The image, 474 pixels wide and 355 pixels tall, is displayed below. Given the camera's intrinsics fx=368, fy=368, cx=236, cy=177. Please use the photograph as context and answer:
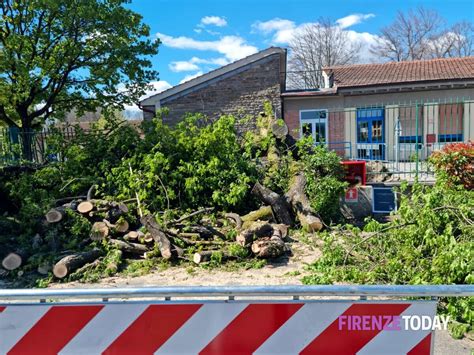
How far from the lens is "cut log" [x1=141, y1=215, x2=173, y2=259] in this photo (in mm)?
5793

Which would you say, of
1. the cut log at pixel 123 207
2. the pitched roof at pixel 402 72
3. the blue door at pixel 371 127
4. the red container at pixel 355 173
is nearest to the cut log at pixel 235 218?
the cut log at pixel 123 207

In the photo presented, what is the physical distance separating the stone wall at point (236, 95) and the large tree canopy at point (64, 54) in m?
2.32

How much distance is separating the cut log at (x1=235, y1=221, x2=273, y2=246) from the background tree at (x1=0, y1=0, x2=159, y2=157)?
11.1m

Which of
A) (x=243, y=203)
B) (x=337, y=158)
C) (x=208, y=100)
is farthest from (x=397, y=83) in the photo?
(x=243, y=203)

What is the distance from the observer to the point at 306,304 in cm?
194

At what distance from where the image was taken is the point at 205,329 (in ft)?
6.57

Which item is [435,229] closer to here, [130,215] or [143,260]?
[143,260]

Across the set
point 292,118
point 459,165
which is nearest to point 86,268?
point 459,165

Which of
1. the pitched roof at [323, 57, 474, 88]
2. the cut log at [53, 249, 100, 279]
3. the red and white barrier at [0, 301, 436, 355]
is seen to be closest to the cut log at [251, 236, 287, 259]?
the cut log at [53, 249, 100, 279]

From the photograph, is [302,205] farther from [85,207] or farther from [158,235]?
[85,207]

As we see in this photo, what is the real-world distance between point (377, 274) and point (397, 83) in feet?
47.1

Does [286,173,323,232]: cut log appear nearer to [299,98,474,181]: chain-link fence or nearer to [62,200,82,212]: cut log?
[62,200,82,212]: cut log

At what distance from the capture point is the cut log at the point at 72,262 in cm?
534

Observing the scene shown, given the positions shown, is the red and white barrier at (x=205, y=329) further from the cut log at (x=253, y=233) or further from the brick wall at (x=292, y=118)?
the brick wall at (x=292, y=118)
